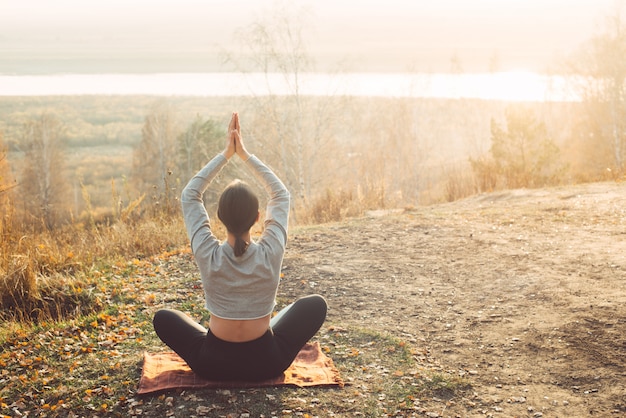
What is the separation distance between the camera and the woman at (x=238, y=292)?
3438 millimetres

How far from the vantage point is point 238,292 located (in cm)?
351

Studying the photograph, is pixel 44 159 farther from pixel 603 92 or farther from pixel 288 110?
pixel 603 92

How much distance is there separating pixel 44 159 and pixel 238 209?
33.6 m

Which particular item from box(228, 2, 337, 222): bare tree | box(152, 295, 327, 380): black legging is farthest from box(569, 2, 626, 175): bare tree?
box(152, 295, 327, 380): black legging

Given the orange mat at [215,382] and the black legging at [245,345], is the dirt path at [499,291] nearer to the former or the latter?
the orange mat at [215,382]

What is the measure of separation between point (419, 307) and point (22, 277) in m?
3.93

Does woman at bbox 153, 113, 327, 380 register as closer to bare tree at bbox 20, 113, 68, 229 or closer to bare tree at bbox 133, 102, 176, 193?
bare tree at bbox 20, 113, 68, 229

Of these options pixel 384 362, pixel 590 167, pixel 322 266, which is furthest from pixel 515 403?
pixel 590 167

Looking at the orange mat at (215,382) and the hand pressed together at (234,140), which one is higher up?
the hand pressed together at (234,140)

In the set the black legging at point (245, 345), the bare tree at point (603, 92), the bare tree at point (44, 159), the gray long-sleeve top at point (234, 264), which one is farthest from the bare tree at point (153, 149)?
the gray long-sleeve top at point (234, 264)

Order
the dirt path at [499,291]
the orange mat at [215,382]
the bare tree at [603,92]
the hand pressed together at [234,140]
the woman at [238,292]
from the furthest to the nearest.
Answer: the bare tree at [603,92] < the dirt path at [499,291] < the orange mat at [215,382] < the hand pressed together at [234,140] < the woman at [238,292]

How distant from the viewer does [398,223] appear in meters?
8.61

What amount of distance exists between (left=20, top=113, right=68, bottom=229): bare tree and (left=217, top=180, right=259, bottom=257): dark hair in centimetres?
3073

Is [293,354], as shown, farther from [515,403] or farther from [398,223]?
[398,223]
